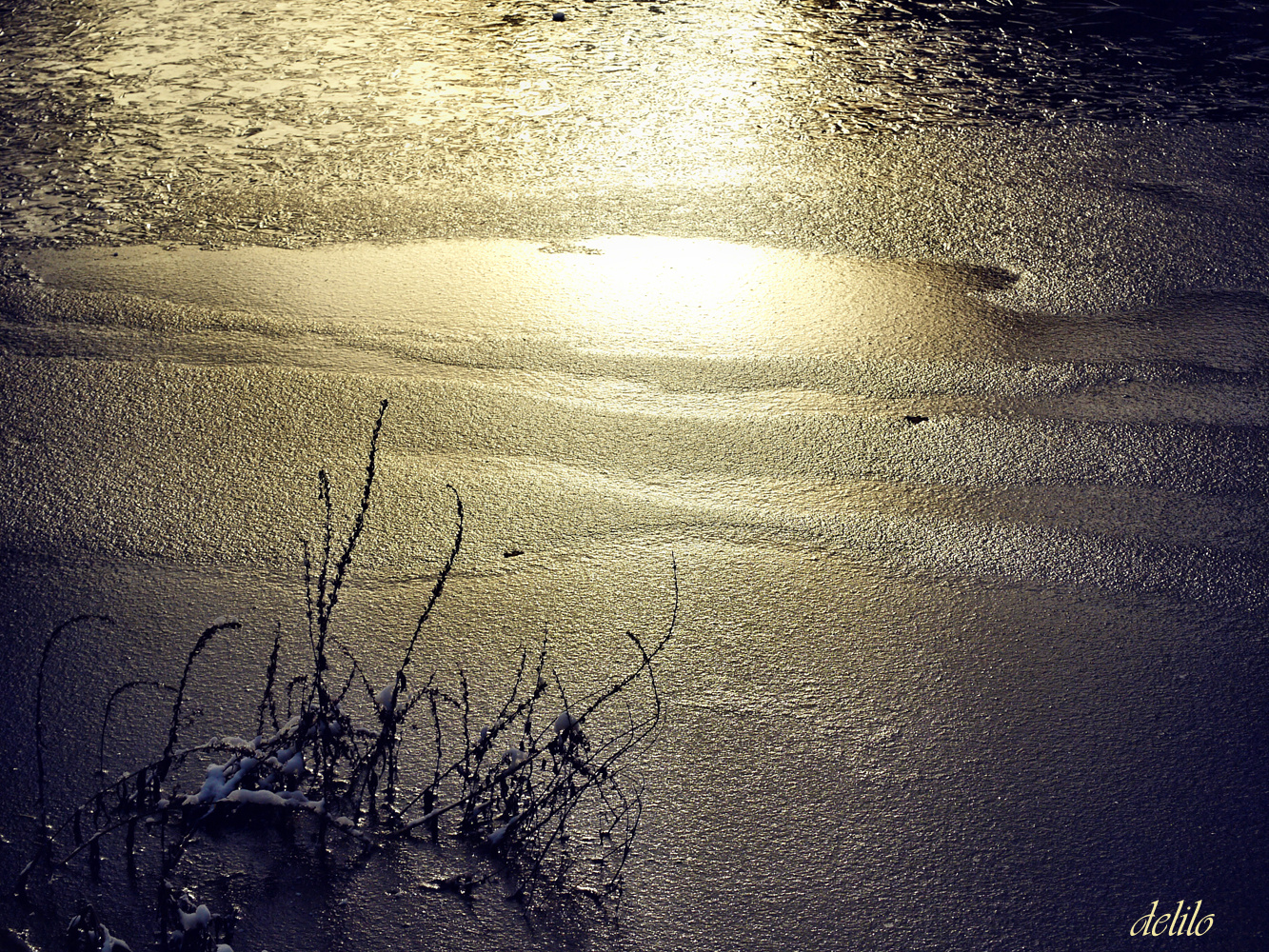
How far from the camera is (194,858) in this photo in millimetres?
2291

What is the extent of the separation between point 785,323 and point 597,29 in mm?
3391

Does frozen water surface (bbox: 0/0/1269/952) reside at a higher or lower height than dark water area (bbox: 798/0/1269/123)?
lower

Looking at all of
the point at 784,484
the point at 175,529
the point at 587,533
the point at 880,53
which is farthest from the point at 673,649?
the point at 880,53
